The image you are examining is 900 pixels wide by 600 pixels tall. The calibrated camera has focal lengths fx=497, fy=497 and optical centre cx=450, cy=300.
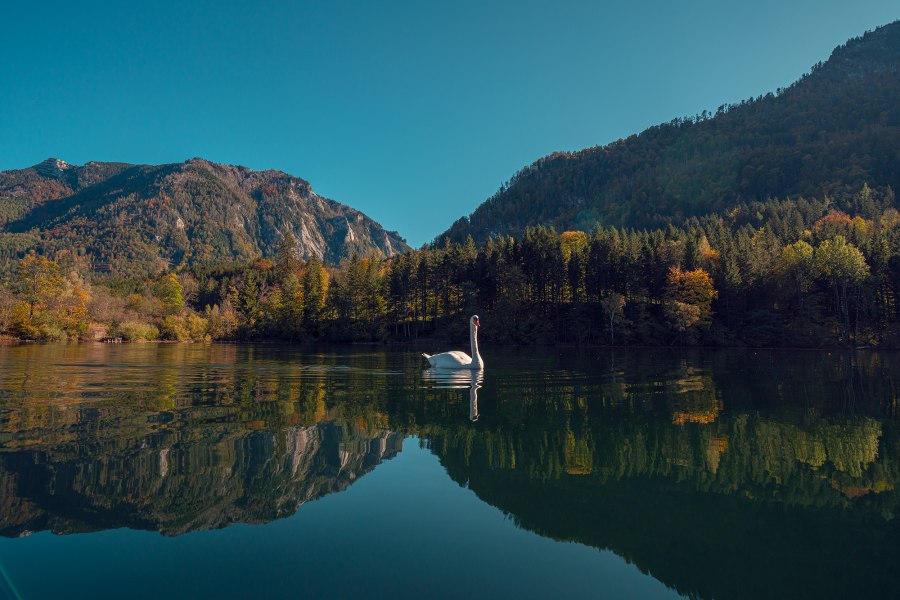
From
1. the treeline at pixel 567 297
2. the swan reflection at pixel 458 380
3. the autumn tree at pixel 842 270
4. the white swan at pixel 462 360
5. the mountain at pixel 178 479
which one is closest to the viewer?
the mountain at pixel 178 479

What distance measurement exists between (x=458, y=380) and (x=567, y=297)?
64.3m

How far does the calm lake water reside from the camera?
5008 millimetres

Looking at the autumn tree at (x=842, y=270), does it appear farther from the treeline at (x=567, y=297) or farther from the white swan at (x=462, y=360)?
the white swan at (x=462, y=360)

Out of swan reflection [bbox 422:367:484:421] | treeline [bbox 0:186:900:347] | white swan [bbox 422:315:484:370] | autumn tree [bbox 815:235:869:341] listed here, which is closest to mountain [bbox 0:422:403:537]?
swan reflection [bbox 422:367:484:421]

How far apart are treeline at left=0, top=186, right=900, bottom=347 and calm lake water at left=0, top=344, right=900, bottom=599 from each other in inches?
2281

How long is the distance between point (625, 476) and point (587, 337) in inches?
2734

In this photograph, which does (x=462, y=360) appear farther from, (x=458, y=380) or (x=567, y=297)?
(x=567, y=297)

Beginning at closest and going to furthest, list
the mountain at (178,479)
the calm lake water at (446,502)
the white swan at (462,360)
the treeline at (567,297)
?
the calm lake water at (446,502) < the mountain at (178,479) < the white swan at (462,360) < the treeline at (567,297)

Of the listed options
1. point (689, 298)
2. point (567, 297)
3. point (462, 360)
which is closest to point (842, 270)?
point (689, 298)

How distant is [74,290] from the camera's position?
82.8m

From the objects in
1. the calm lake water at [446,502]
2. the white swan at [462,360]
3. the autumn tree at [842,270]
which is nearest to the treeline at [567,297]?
the autumn tree at [842,270]

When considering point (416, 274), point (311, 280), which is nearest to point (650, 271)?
point (416, 274)

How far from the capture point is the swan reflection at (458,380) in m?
17.4

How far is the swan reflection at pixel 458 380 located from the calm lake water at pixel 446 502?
3.16 meters
